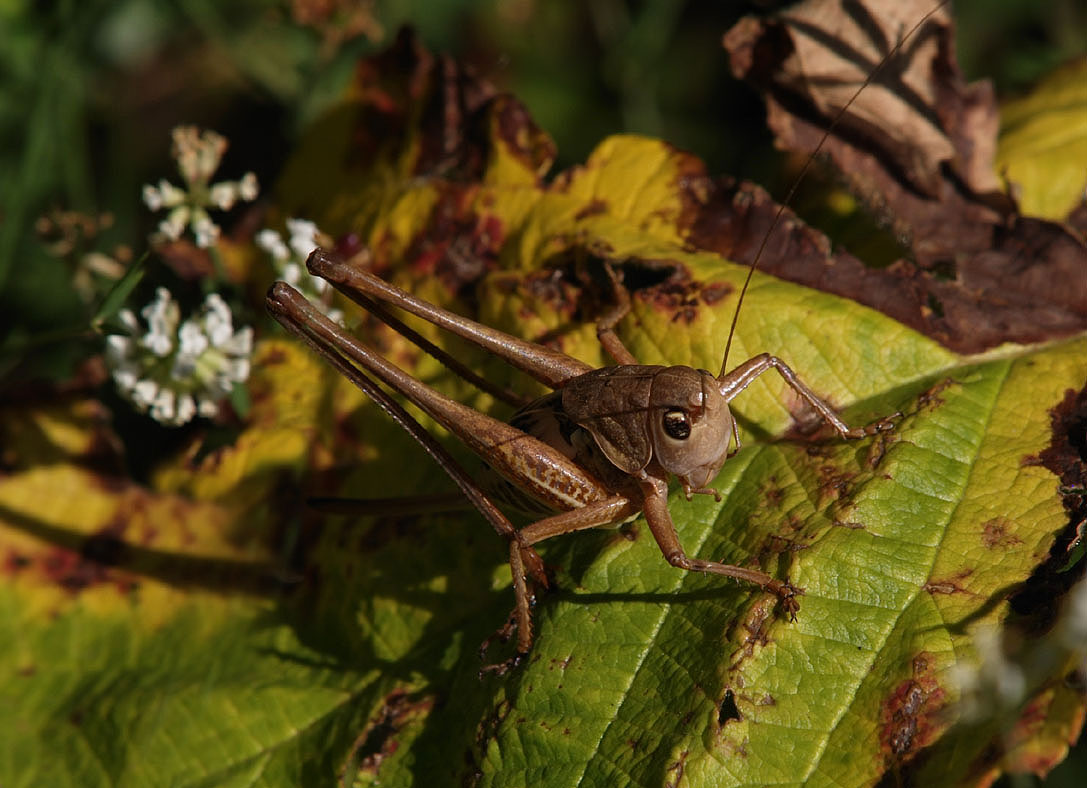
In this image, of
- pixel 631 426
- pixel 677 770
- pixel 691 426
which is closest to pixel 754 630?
pixel 677 770

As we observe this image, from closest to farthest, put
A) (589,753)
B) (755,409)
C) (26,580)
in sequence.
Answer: (589,753)
(755,409)
(26,580)

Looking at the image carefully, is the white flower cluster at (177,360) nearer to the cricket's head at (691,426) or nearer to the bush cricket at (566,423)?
the bush cricket at (566,423)

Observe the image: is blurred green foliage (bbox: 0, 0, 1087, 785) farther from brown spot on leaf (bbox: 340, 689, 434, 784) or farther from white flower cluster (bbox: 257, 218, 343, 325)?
brown spot on leaf (bbox: 340, 689, 434, 784)

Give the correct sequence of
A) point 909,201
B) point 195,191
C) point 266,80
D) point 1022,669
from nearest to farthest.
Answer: point 1022,669
point 909,201
point 195,191
point 266,80

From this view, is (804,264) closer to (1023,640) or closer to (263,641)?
(1023,640)

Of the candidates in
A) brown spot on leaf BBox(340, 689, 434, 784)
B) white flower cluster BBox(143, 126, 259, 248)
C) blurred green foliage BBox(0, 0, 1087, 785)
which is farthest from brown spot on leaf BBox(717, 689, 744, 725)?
blurred green foliage BBox(0, 0, 1087, 785)

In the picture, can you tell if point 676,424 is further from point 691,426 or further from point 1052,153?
point 1052,153

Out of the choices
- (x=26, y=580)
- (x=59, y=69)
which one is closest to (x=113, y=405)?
(x=26, y=580)
